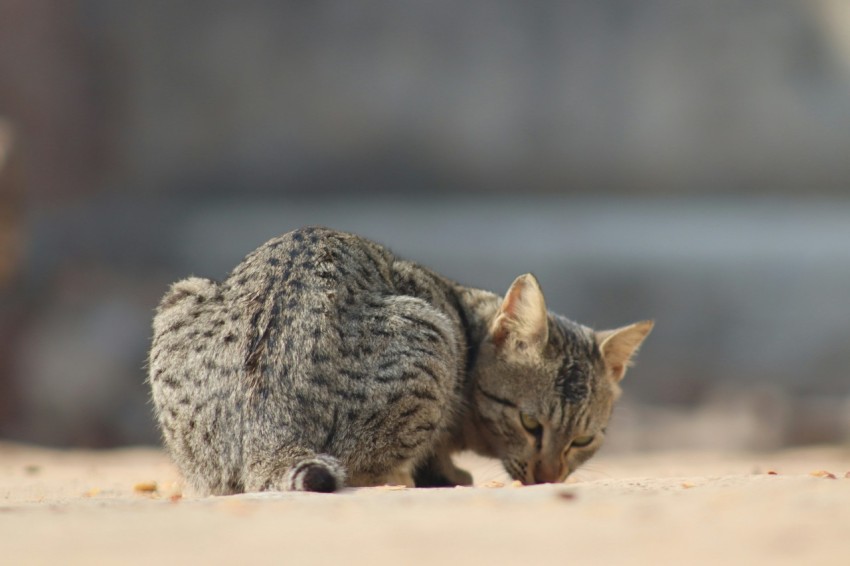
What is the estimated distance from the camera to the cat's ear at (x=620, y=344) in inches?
292

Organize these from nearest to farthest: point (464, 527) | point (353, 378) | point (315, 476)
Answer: point (464, 527)
point (315, 476)
point (353, 378)

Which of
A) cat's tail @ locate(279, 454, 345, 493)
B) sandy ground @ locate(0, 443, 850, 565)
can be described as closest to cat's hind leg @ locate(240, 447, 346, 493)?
cat's tail @ locate(279, 454, 345, 493)

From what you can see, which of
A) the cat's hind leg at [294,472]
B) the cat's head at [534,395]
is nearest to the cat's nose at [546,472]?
the cat's head at [534,395]

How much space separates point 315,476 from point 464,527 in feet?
4.87

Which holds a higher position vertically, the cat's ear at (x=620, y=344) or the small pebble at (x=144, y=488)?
the cat's ear at (x=620, y=344)

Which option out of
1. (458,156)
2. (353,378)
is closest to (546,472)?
(353,378)

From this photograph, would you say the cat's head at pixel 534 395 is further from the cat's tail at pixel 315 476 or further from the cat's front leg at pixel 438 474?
the cat's tail at pixel 315 476

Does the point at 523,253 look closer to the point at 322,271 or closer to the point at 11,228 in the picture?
the point at 11,228

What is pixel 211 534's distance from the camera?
13.5 ft

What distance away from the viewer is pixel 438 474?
697 cm

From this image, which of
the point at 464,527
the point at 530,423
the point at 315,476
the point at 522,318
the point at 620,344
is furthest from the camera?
the point at 620,344

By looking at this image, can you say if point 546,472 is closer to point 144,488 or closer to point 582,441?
point 582,441

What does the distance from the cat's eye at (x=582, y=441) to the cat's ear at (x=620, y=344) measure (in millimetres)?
563

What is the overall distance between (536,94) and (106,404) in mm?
6557
